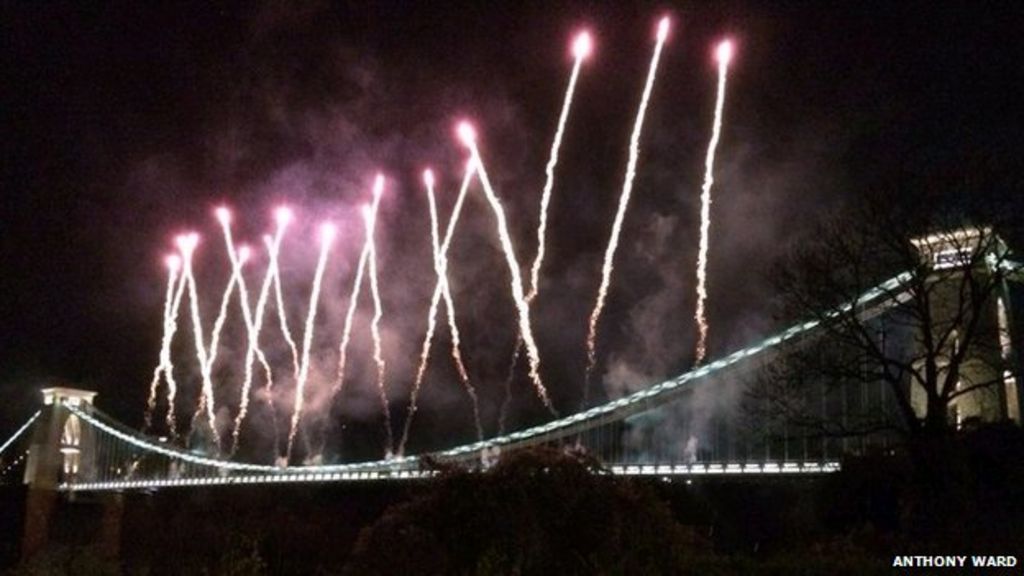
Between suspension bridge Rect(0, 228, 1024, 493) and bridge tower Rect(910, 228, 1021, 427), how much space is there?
0.09 m

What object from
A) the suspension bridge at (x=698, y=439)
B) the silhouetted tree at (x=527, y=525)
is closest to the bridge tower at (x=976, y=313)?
the suspension bridge at (x=698, y=439)

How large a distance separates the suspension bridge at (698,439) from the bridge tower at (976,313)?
0.31 feet

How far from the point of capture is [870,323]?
113 feet

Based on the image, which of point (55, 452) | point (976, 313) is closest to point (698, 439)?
point (976, 313)

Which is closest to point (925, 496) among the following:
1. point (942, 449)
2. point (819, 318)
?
point (942, 449)

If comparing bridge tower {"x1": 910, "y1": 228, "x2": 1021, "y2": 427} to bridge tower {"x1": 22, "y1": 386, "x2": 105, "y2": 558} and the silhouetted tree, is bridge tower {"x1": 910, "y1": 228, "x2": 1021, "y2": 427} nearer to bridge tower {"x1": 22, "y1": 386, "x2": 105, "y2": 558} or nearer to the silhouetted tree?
the silhouetted tree

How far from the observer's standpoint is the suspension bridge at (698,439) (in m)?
29.1

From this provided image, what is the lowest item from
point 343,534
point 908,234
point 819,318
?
point 343,534

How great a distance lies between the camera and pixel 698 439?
4428cm

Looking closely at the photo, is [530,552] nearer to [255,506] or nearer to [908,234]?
[908,234]

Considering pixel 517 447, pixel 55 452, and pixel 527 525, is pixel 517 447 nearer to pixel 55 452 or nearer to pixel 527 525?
pixel 527 525

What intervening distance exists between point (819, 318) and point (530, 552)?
15.5m

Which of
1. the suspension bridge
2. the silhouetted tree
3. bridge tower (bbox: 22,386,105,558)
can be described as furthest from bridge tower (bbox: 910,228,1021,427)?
bridge tower (bbox: 22,386,105,558)

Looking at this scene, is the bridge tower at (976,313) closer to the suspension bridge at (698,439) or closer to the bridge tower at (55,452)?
the suspension bridge at (698,439)
